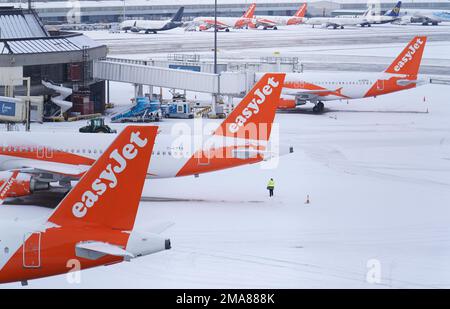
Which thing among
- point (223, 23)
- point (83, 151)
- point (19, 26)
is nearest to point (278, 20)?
point (223, 23)

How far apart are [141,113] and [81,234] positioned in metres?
42.7

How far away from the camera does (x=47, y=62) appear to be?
61.7 metres

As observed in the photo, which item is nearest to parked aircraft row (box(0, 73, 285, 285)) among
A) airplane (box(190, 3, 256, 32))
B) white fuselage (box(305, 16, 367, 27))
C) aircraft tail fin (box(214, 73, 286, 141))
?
aircraft tail fin (box(214, 73, 286, 141))

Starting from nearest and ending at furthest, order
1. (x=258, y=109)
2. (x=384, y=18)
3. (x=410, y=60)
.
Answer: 1. (x=258, y=109)
2. (x=410, y=60)
3. (x=384, y=18)

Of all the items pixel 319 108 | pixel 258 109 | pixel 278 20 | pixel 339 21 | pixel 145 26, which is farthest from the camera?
pixel 278 20

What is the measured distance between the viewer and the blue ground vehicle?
63656mm

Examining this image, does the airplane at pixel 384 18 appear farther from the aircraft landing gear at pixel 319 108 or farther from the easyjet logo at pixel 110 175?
the easyjet logo at pixel 110 175

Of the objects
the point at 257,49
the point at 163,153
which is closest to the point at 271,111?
the point at 163,153

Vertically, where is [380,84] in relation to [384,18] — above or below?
below

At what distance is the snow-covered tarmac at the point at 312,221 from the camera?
27500mm

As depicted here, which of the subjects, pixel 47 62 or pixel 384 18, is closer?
pixel 47 62

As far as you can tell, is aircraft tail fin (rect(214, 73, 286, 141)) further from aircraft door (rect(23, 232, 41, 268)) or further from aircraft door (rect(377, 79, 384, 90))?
aircraft door (rect(377, 79, 384, 90))

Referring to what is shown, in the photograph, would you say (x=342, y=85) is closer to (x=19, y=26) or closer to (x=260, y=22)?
(x=19, y=26)

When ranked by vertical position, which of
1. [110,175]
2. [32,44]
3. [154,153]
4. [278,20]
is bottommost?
[154,153]
